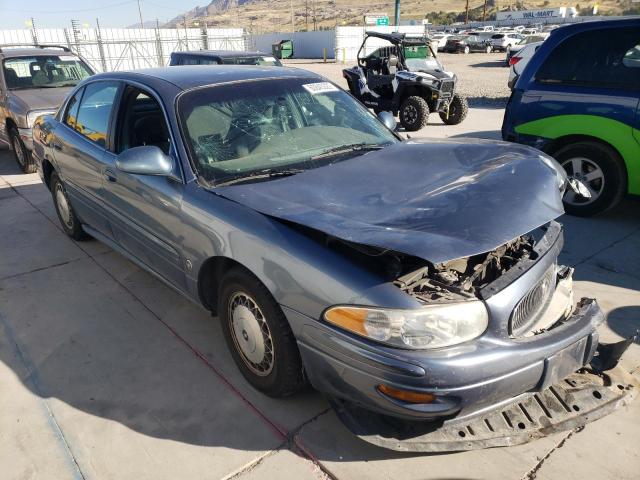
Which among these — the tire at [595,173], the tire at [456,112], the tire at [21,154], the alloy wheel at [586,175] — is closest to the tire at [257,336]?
the tire at [595,173]

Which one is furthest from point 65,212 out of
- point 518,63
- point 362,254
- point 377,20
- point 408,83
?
point 377,20

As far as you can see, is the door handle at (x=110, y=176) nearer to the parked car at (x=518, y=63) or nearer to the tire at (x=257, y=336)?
the tire at (x=257, y=336)

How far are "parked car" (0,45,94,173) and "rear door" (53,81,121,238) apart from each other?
132 inches

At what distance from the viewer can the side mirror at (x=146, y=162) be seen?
281 centimetres

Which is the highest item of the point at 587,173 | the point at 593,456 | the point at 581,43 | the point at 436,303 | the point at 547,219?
the point at 581,43

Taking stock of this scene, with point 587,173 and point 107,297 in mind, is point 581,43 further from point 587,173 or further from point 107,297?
point 107,297

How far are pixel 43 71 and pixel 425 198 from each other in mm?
8070

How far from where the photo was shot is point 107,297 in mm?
3875

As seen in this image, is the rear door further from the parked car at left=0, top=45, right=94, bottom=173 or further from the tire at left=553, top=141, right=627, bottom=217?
the tire at left=553, top=141, right=627, bottom=217

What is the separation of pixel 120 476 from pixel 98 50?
86.3ft

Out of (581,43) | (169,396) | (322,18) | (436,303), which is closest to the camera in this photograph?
(436,303)

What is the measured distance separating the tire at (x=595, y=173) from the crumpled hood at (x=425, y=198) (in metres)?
2.30

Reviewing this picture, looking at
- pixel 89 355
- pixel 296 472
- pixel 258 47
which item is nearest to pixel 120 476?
pixel 296 472

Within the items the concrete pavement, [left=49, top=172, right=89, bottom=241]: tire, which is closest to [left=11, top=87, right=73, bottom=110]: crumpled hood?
[left=49, top=172, right=89, bottom=241]: tire
